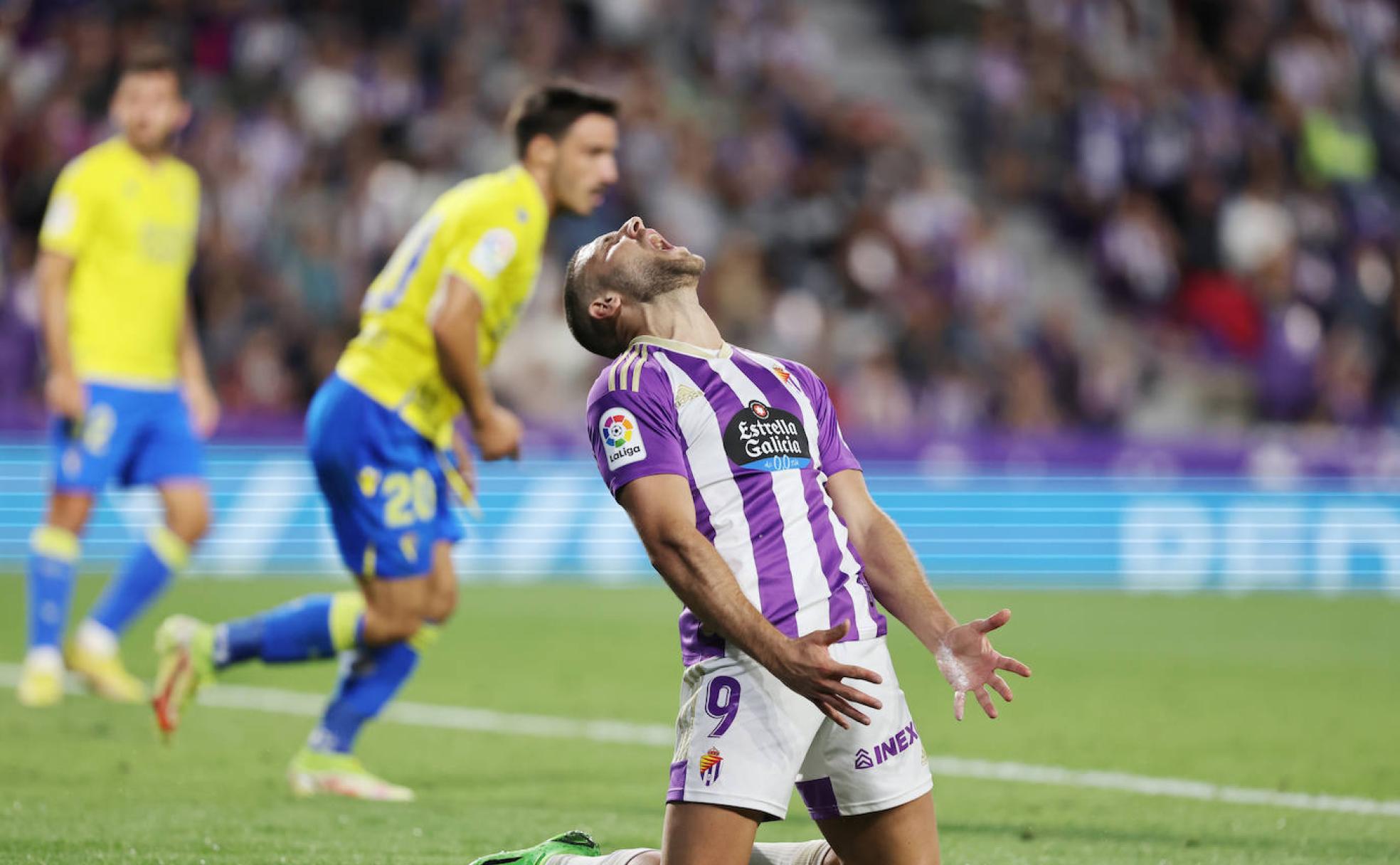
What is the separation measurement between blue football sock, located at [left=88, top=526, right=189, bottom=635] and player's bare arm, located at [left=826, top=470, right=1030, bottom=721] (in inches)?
196

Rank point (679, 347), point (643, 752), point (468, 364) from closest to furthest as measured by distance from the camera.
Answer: point (679, 347), point (468, 364), point (643, 752)

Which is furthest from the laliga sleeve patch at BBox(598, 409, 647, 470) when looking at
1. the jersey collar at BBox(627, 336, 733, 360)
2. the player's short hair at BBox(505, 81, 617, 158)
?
the player's short hair at BBox(505, 81, 617, 158)

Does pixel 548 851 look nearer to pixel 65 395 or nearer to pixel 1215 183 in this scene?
pixel 65 395

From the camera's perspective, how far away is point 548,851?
14.1ft

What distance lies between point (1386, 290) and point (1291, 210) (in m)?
1.37

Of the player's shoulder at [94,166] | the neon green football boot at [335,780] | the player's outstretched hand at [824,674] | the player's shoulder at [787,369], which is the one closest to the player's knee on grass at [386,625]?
the neon green football boot at [335,780]

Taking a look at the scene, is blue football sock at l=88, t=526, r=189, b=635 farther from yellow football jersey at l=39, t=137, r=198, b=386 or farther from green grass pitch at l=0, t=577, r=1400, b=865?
yellow football jersey at l=39, t=137, r=198, b=386

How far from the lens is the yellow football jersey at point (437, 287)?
636 cm

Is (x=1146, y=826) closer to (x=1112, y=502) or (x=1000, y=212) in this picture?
(x=1112, y=502)

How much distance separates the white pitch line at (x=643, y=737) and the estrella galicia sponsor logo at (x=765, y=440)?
269cm

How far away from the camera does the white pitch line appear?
6113mm

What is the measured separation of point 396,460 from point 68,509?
2.92m

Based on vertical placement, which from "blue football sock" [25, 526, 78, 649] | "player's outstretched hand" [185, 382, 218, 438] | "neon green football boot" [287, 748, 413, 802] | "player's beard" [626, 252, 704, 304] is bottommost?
"blue football sock" [25, 526, 78, 649]

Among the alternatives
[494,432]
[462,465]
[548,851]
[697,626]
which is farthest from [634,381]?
[462,465]
